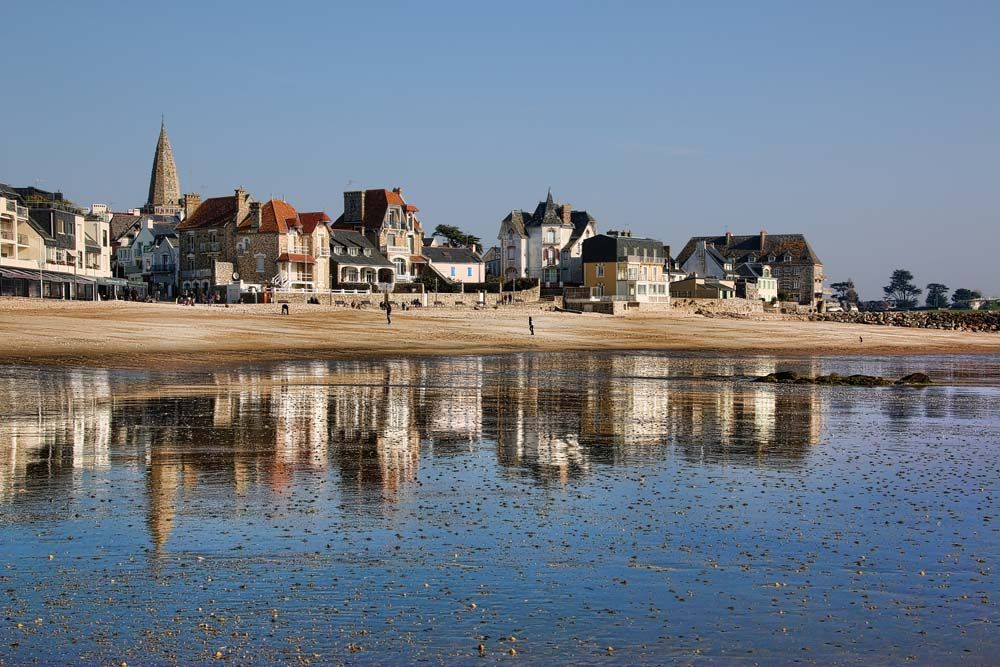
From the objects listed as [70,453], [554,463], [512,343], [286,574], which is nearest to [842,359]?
[512,343]

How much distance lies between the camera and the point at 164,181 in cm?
16100

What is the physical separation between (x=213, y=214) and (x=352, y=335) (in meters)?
41.0

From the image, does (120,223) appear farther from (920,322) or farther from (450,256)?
(920,322)

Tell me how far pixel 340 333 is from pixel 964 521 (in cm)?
4556

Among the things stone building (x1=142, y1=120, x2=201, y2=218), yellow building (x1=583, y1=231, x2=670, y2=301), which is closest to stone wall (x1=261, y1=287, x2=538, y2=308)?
yellow building (x1=583, y1=231, x2=670, y2=301)

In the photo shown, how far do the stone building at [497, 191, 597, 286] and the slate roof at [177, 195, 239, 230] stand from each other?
3322cm

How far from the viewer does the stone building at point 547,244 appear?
366 feet

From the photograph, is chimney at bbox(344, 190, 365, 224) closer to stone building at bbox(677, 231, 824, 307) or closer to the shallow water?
stone building at bbox(677, 231, 824, 307)

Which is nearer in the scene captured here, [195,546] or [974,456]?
[195,546]

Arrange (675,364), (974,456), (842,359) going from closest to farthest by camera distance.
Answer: (974,456), (675,364), (842,359)

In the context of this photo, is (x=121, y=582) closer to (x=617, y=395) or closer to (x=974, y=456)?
(x=974, y=456)

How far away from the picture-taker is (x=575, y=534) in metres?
12.5

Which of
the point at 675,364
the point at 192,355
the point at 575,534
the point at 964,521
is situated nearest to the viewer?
the point at 575,534

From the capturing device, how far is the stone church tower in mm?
159000
